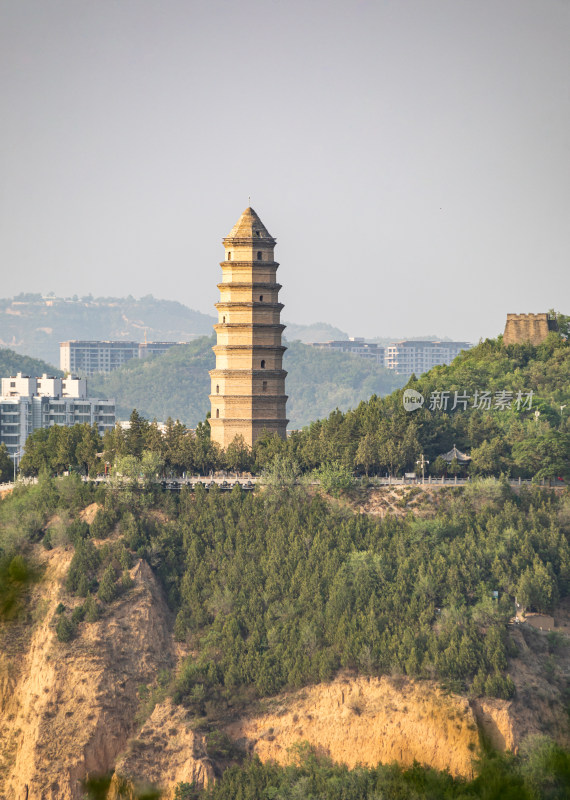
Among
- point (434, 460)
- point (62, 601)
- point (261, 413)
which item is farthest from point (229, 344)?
point (62, 601)

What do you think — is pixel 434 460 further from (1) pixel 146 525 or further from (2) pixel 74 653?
(2) pixel 74 653

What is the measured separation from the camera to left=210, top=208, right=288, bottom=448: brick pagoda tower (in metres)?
81.3

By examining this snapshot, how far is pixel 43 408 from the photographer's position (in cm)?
13675

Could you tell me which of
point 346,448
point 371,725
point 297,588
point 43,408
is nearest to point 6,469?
point 346,448

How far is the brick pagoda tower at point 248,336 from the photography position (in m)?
81.3

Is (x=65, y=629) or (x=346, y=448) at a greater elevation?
A: (x=346, y=448)

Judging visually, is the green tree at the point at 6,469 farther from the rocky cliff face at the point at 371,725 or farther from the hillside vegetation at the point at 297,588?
the rocky cliff face at the point at 371,725

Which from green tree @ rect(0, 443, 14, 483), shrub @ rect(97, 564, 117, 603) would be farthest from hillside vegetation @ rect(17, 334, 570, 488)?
shrub @ rect(97, 564, 117, 603)

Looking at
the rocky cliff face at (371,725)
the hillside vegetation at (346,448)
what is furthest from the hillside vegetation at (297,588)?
the hillside vegetation at (346,448)

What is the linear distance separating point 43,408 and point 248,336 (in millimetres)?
58408

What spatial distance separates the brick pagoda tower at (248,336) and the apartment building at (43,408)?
52527 mm

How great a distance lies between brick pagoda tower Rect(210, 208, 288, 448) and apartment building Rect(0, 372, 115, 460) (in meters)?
52.5

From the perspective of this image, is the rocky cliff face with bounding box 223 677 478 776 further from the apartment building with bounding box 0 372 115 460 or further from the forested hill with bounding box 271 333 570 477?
the apartment building with bounding box 0 372 115 460

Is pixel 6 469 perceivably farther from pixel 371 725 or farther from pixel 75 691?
pixel 371 725
